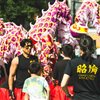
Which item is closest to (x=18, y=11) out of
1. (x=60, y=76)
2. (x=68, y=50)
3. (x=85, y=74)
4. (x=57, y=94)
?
(x=57, y=94)

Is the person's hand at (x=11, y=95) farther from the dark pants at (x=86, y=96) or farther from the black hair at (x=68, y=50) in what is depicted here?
the dark pants at (x=86, y=96)

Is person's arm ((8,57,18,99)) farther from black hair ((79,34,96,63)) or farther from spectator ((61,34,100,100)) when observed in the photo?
black hair ((79,34,96,63))

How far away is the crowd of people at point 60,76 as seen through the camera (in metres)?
5.59

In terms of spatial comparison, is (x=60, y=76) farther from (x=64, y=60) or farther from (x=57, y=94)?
(x=57, y=94)

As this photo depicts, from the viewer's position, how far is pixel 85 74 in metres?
5.61

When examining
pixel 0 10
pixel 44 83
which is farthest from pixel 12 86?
pixel 0 10

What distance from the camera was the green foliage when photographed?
25.4 m

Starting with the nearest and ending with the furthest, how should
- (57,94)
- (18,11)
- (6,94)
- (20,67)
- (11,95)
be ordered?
(20,67), (11,95), (6,94), (57,94), (18,11)

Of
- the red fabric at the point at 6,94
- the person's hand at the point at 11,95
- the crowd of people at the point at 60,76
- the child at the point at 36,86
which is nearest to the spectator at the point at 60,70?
the crowd of people at the point at 60,76

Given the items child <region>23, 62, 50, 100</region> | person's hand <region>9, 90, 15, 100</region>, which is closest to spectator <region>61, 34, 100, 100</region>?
child <region>23, 62, 50, 100</region>

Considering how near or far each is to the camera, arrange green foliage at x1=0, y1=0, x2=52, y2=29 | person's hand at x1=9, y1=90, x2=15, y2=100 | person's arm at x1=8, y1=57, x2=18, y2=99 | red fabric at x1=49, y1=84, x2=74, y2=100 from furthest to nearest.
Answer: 1. green foliage at x1=0, y1=0, x2=52, y2=29
2. red fabric at x1=49, y1=84, x2=74, y2=100
3. person's hand at x1=9, y1=90, x2=15, y2=100
4. person's arm at x1=8, y1=57, x2=18, y2=99

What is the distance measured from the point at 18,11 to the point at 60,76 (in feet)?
61.0

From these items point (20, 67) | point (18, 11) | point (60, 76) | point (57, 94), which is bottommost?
point (18, 11)

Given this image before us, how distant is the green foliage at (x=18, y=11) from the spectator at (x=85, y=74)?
1911 cm
